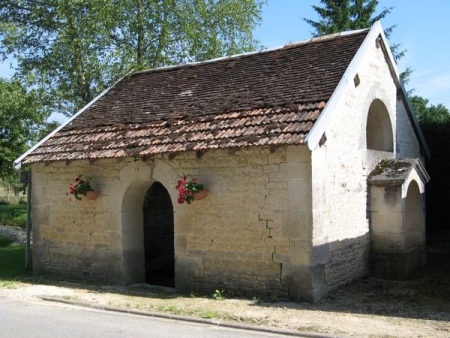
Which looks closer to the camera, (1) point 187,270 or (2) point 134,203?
(1) point 187,270

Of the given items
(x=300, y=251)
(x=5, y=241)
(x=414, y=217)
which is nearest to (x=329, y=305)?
(x=300, y=251)

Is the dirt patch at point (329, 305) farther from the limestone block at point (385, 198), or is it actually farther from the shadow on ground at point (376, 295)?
the limestone block at point (385, 198)

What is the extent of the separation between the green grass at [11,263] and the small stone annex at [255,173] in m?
0.62

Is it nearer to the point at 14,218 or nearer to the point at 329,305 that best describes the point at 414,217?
the point at 329,305

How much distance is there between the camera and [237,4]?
64.7ft

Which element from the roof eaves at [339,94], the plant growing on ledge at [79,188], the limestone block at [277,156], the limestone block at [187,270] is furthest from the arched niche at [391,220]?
the plant growing on ledge at [79,188]

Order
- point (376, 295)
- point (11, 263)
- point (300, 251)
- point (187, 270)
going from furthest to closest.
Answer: point (11, 263)
point (187, 270)
point (376, 295)
point (300, 251)

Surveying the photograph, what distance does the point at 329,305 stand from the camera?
7754mm

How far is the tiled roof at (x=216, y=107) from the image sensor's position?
8480 millimetres

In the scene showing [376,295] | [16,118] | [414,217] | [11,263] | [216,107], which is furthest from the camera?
[16,118]

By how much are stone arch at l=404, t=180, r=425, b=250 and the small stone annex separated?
0.03 m

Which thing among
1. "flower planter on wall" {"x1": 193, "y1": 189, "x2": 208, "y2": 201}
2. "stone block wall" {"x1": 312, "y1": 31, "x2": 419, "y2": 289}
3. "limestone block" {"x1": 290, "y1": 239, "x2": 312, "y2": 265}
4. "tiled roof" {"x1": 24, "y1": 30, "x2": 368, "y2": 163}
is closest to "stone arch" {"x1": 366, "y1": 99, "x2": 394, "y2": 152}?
"stone block wall" {"x1": 312, "y1": 31, "x2": 419, "y2": 289}

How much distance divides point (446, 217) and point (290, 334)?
399 inches

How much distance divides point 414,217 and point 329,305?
438 cm
